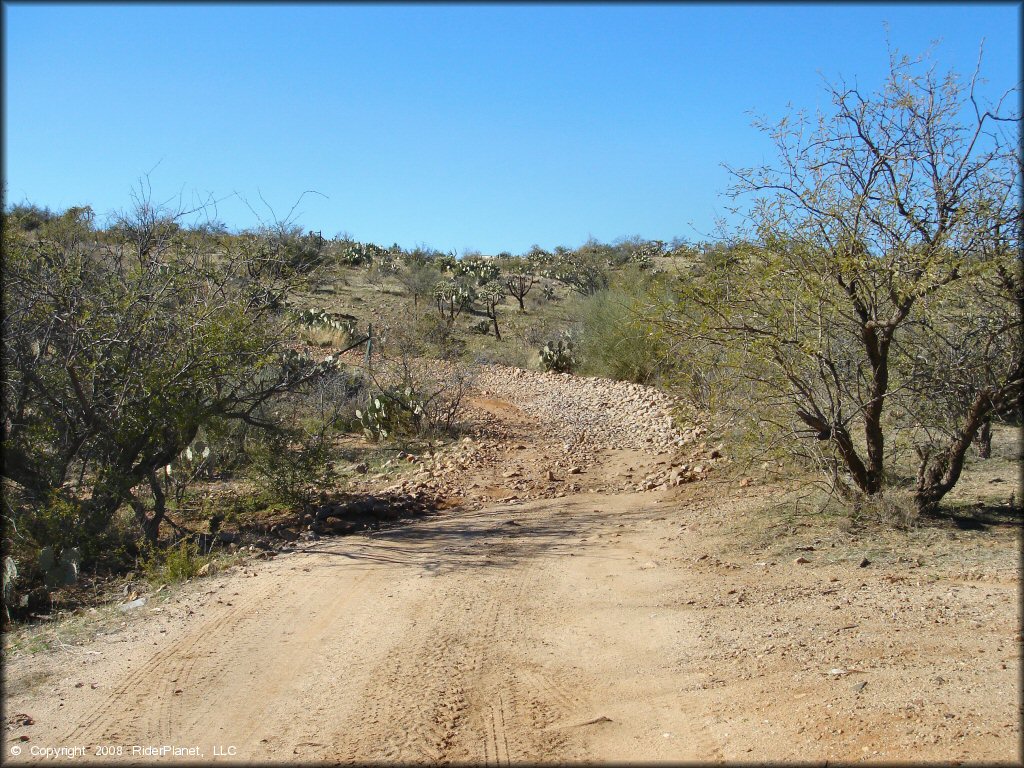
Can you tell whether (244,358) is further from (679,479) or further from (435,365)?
(435,365)

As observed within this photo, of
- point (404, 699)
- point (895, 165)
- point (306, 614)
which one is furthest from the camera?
point (895, 165)

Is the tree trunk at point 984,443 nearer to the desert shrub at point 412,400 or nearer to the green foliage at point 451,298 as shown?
the desert shrub at point 412,400

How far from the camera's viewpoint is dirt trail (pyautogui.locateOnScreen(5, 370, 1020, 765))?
4215mm

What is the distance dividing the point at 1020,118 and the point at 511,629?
5.97 meters

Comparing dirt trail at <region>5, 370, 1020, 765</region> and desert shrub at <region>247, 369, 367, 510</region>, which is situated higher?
desert shrub at <region>247, 369, 367, 510</region>

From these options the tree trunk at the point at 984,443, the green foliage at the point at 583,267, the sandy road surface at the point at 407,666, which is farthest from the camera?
the green foliage at the point at 583,267

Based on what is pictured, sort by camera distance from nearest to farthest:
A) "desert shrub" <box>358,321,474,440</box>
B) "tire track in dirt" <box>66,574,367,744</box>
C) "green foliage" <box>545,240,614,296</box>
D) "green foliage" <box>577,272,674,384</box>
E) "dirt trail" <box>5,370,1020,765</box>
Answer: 1. "dirt trail" <box>5,370,1020,765</box>
2. "tire track in dirt" <box>66,574,367,744</box>
3. "desert shrub" <box>358,321,474,440</box>
4. "green foliage" <box>577,272,674,384</box>
5. "green foliage" <box>545,240,614,296</box>

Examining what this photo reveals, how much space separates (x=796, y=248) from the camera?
7625mm

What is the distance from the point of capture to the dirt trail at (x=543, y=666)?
421 cm

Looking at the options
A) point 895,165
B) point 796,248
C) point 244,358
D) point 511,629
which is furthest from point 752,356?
point 244,358

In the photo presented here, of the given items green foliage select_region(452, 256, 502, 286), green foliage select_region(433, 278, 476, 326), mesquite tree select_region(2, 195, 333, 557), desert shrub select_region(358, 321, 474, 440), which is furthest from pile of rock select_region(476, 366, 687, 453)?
green foliage select_region(452, 256, 502, 286)

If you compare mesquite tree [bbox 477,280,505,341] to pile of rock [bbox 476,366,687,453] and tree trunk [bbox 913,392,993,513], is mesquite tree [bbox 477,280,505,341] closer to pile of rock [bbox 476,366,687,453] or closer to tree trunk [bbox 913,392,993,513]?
pile of rock [bbox 476,366,687,453]

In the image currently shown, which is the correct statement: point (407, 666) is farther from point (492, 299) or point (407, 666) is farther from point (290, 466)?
point (492, 299)

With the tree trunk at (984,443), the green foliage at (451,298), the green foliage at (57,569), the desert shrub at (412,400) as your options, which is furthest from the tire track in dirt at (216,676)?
the green foliage at (451,298)
